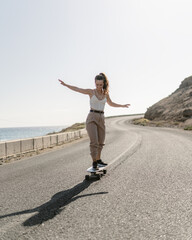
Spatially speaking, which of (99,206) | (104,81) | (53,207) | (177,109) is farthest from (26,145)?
(177,109)

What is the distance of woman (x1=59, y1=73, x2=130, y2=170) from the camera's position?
16.4 ft

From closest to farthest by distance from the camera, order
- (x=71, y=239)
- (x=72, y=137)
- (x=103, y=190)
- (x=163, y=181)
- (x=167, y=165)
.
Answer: (x=71, y=239) < (x=103, y=190) < (x=163, y=181) < (x=167, y=165) < (x=72, y=137)

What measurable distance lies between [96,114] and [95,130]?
1.18ft

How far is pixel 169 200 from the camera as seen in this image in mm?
3352

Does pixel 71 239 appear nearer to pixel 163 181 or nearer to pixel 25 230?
pixel 25 230

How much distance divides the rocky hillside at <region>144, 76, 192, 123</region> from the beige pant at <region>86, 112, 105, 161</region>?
3485cm

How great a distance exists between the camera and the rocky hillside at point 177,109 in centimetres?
3978

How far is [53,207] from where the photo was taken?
3.14 meters

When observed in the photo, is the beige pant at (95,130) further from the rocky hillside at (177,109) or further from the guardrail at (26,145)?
the rocky hillside at (177,109)

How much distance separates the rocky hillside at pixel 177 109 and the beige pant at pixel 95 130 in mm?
34849

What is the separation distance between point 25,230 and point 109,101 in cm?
380

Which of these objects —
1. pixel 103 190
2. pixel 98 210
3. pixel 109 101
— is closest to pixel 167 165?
pixel 109 101

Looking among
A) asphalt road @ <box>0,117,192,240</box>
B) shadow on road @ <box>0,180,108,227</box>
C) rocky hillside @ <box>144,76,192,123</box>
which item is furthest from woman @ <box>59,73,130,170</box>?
rocky hillside @ <box>144,76,192,123</box>

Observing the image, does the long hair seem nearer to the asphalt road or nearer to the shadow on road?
the asphalt road
